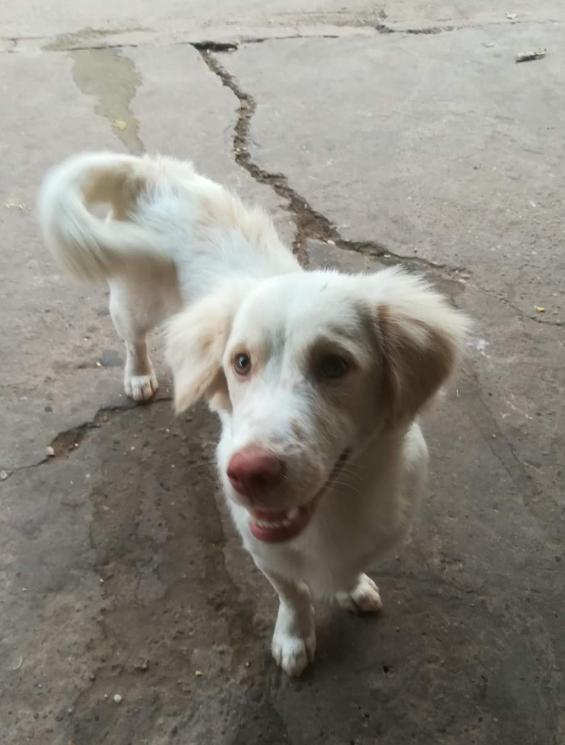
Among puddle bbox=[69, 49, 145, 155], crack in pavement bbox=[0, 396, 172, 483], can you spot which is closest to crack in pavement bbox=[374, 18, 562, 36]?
puddle bbox=[69, 49, 145, 155]

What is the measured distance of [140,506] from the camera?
237 centimetres

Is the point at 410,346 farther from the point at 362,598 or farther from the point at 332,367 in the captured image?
the point at 362,598

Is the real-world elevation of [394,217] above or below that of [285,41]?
below

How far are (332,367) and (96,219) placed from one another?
907 mm

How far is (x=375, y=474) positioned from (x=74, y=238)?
3.17 feet

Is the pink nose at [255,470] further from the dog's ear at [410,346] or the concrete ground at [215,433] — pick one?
the concrete ground at [215,433]

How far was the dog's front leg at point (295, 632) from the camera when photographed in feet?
6.34

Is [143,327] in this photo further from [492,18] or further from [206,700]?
[492,18]

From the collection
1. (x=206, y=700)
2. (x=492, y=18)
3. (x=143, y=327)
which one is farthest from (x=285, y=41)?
(x=206, y=700)

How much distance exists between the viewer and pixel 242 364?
5.03 ft

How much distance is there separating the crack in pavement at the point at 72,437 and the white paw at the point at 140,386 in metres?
0.03

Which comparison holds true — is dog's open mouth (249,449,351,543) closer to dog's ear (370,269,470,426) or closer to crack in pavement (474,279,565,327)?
dog's ear (370,269,470,426)

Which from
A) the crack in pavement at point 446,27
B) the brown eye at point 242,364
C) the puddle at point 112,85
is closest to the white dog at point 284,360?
the brown eye at point 242,364

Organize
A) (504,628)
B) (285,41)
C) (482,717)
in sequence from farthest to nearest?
(285,41) < (504,628) < (482,717)
